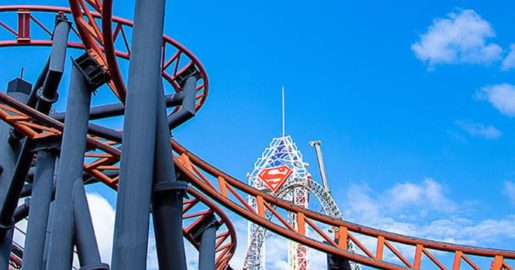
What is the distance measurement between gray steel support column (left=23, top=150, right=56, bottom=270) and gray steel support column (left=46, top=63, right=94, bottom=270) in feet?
3.04

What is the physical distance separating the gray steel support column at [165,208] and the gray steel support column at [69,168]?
89 centimetres

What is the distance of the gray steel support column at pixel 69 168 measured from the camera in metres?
5.95

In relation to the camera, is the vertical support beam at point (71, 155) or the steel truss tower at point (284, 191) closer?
the vertical support beam at point (71, 155)

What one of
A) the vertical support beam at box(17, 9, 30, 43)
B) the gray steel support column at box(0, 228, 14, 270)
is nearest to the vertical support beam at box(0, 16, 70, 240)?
the gray steel support column at box(0, 228, 14, 270)

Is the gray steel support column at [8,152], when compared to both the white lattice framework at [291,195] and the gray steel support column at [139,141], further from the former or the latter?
the white lattice framework at [291,195]

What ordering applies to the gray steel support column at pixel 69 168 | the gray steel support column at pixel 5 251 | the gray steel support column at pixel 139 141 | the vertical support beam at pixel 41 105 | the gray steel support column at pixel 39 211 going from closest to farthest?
1. the gray steel support column at pixel 139 141
2. the gray steel support column at pixel 69 168
3. the gray steel support column at pixel 39 211
4. the vertical support beam at pixel 41 105
5. the gray steel support column at pixel 5 251

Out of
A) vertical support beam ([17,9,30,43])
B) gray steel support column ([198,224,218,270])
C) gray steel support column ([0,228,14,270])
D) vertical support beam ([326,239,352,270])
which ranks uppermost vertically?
vertical support beam ([17,9,30,43])

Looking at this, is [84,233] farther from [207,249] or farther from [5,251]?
[207,249]

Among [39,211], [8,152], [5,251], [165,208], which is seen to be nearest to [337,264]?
[165,208]

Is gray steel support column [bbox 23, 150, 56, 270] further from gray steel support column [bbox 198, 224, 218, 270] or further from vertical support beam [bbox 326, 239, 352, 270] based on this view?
gray steel support column [bbox 198, 224, 218, 270]

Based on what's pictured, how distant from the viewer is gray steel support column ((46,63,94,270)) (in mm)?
5945

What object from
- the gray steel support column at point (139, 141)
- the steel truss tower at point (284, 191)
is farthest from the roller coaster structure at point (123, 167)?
the steel truss tower at point (284, 191)

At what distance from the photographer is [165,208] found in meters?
5.66

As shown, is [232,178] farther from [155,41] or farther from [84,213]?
[155,41]
